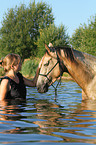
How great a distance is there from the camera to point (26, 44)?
62938 mm

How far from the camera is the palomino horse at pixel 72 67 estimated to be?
7.10 metres

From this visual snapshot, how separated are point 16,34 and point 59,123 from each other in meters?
58.4

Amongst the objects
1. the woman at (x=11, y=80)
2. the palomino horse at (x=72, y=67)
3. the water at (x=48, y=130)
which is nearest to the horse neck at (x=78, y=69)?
the palomino horse at (x=72, y=67)

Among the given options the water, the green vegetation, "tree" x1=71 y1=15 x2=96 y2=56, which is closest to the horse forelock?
the water

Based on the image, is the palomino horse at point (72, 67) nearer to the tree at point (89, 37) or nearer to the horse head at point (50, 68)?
the horse head at point (50, 68)

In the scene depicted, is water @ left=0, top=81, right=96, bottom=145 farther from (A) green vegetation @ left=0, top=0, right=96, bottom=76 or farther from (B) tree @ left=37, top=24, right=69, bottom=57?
(A) green vegetation @ left=0, top=0, right=96, bottom=76

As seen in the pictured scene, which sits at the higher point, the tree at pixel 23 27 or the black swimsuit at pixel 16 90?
the tree at pixel 23 27

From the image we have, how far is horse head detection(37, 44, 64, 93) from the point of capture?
724cm

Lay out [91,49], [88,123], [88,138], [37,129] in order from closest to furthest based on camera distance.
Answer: [88,138] < [37,129] < [88,123] < [91,49]

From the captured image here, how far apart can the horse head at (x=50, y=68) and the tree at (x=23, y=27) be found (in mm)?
54678

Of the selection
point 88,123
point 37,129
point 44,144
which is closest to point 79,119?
point 88,123

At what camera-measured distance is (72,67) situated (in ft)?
23.3

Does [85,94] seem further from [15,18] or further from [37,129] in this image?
[15,18]

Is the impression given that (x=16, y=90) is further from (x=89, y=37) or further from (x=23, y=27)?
(x=23, y=27)
